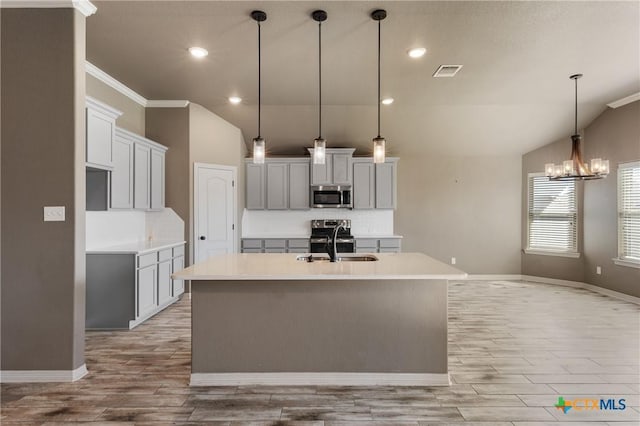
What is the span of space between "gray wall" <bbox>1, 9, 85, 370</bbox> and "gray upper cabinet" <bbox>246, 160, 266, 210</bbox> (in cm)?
350

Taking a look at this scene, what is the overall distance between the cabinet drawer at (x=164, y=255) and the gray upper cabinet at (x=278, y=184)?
1870 millimetres

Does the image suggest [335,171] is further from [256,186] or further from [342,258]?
[342,258]

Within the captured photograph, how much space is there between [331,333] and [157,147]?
3572 millimetres

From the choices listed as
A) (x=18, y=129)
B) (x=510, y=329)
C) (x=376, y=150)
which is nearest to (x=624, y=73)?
(x=510, y=329)

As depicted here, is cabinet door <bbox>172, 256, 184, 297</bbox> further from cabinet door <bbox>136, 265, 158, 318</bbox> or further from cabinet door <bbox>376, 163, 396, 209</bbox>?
cabinet door <bbox>376, 163, 396, 209</bbox>

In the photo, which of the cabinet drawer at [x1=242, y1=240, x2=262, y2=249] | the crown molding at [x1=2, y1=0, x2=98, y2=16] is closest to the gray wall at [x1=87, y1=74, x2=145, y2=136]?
the crown molding at [x1=2, y1=0, x2=98, y2=16]

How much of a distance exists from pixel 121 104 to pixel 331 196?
10.9 feet

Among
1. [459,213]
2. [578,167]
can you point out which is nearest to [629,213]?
[578,167]

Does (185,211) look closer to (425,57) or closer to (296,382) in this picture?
(296,382)

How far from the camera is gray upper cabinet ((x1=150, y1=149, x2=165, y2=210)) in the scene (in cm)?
464

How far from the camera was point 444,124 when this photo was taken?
5.71m

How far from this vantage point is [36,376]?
2637 mm

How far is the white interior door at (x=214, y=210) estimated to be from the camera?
5.16 m

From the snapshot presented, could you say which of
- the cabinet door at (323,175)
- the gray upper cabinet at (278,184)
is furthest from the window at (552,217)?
the gray upper cabinet at (278,184)
